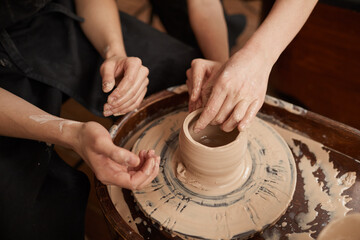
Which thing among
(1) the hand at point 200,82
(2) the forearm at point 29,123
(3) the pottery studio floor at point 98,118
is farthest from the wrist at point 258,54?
(3) the pottery studio floor at point 98,118

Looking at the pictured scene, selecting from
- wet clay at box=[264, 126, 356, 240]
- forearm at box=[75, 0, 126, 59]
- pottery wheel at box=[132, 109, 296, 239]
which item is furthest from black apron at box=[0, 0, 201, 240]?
wet clay at box=[264, 126, 356, 240]

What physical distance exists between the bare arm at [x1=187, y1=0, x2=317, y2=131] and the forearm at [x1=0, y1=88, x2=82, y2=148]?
41 cm

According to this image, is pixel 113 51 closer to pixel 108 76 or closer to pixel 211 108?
pixel 108 76

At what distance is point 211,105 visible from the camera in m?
0.97

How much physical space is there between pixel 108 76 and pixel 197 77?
0.30 metres

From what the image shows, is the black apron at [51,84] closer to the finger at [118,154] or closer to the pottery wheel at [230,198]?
the pottery wheel at [230,198]

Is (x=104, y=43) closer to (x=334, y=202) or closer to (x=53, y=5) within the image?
(x=53, y=5)

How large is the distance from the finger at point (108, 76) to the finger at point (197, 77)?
269mm

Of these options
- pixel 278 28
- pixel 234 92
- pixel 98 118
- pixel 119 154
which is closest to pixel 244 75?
pixel 234 92

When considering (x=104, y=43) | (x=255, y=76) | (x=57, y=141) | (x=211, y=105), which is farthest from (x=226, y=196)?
(x=104, y=43)

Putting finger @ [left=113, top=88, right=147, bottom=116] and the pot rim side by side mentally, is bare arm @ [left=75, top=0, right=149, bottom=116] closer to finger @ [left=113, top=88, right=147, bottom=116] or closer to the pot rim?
finger @ [left=113, top=88, right=147, bottom=116]

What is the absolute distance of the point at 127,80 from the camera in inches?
41.6

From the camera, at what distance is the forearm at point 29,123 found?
0.97 meters

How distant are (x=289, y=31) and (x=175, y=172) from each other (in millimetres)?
626
